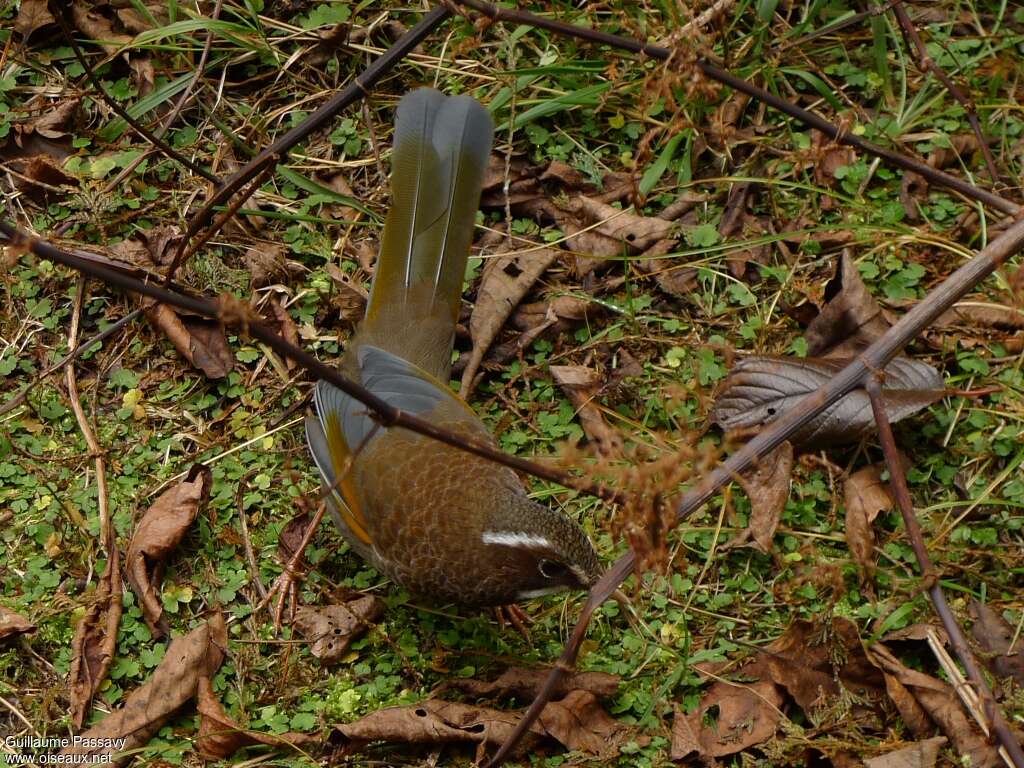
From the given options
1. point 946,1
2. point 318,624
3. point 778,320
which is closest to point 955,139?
point 946,1

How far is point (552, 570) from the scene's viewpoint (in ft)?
12.9

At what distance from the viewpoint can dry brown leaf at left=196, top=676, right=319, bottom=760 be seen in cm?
407

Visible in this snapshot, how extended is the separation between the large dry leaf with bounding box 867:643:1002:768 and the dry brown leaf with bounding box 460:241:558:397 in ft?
6.73

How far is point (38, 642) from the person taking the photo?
441 centimetres

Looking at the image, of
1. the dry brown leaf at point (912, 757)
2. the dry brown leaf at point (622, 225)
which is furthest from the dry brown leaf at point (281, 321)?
the dry brown leaf at point (912, 757)

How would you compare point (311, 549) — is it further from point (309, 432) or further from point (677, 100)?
point (677, 100)

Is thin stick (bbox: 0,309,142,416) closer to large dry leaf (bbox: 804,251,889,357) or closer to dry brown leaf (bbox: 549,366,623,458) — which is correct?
dry brown leaf (bbox: 549,366,623,458)

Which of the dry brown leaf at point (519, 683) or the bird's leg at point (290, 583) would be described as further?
the bird's leg at point (290, 583)

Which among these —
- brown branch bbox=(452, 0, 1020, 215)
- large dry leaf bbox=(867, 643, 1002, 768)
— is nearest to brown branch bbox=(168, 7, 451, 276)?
brown branch bbox=(452, 0, 1020, 215)

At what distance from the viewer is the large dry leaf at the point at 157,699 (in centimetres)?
412

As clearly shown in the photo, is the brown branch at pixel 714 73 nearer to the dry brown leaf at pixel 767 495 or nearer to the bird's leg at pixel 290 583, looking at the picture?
the dry brown leaf at pixel 767 495

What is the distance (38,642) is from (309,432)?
4.22 feet

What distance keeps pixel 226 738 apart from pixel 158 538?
2.93 ft

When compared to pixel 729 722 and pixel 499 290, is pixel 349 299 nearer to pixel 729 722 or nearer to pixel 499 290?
pixel 499 290
